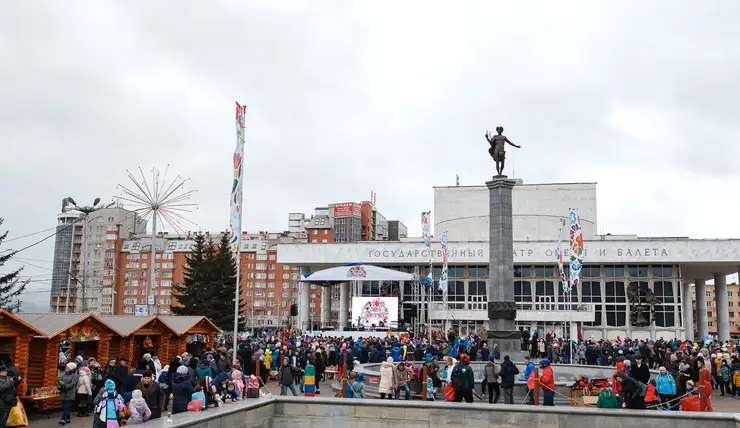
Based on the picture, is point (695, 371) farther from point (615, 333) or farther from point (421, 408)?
point (615, 333)

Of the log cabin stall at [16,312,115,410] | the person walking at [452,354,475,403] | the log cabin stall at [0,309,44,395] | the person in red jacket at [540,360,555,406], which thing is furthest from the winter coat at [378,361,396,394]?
the log cabin stall at [0,309,44,395]

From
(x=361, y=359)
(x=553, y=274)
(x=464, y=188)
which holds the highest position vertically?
(x=464, y=188)

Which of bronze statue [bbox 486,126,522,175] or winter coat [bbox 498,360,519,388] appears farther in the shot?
bronze statue [bbox 486,126,522,175]

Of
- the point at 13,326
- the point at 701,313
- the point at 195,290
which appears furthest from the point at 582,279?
the point at 13,326

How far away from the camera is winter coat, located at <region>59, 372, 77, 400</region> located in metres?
16.3

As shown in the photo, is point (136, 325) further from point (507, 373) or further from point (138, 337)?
point (507, 373)

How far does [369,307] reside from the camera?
51844mm

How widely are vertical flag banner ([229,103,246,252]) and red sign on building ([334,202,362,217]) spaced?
347ft

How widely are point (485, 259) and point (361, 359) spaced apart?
33.1 metres

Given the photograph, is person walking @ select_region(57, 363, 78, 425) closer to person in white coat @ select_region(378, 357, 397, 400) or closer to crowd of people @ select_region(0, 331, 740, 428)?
crowd of people @ select_region(0, 331, 740, 428)

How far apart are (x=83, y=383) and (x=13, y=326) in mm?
2175

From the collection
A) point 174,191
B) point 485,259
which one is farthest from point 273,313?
point 174,191

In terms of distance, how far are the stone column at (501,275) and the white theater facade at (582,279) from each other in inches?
994

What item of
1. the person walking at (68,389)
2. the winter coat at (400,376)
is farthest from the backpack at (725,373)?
the person walking at (68,389)
